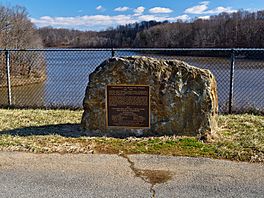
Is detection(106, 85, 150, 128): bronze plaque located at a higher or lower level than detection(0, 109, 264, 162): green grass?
higher

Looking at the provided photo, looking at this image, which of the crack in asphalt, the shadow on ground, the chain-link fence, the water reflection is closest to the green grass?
the shadow on ground

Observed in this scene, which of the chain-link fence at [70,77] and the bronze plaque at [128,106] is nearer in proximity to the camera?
the bronze plaque at [128,106]

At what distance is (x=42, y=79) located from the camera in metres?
23.5

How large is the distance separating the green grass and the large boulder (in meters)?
0.25

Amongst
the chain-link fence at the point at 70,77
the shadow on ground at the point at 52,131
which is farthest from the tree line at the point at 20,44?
the shadow on ground at the point at 52,131

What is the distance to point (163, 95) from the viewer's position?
18.6 ft

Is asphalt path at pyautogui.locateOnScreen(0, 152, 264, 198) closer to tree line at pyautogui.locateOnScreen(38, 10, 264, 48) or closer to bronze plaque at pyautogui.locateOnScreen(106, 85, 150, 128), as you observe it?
bronze plaque at pyautogui.locateOnScreen(106, 85, 150, 128)

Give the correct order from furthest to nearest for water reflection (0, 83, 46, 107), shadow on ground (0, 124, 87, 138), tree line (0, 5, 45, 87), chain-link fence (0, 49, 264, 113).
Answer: tree line (0, 5, 45, 87) → chain-link fence (0, 49, 264, 113) → water reflection (0, 83, 46, 107) → shadow on ground (0, 124, 87, 138)

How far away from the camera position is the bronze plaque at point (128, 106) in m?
5.69

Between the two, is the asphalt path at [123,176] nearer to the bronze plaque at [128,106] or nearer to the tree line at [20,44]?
the bronze plaque at [128,106]

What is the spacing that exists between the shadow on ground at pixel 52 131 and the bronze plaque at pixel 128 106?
0.67 meters

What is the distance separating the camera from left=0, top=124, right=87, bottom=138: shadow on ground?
229 inches

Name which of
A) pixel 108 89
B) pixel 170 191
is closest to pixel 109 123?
pixel 108 89

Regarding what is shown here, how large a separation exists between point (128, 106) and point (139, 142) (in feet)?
2.55
